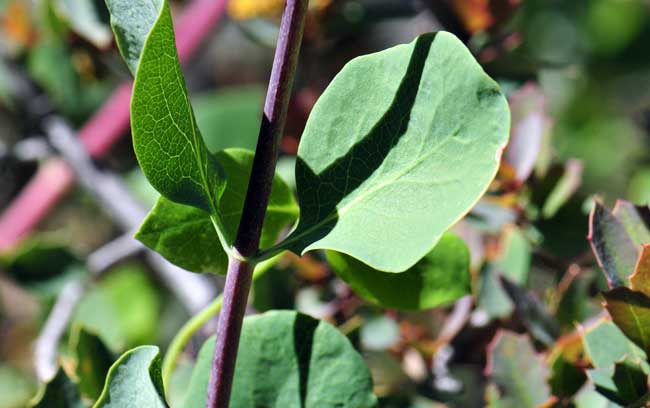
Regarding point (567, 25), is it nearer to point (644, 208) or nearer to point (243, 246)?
point (644, 208)

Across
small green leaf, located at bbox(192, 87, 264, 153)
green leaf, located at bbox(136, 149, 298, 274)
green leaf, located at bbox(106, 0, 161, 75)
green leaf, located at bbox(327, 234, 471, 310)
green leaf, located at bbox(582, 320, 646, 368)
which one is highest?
green leaf, located at bbox(106, 0, 161, 75)

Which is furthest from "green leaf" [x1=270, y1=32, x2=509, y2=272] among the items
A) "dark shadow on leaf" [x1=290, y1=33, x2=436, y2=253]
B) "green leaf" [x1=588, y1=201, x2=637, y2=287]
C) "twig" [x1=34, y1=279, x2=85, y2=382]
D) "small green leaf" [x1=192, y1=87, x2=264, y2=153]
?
"small green leaf" [x1=192, y1=87, x2=264, y2=153]

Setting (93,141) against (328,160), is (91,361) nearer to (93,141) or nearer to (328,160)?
(328,160)

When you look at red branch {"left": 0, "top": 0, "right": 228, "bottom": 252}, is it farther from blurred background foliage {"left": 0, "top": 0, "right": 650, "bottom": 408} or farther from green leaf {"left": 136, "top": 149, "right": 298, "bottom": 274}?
green leaf {"left": 136, "top": 149, "right": 298, "bottom": 274}

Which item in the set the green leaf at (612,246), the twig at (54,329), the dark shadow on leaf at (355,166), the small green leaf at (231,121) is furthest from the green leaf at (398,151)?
the small green leaf at (231,121)

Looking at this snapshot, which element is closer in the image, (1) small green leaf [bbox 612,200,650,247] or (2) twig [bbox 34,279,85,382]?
(1) small green leaf [bbox 612,200,650,247]

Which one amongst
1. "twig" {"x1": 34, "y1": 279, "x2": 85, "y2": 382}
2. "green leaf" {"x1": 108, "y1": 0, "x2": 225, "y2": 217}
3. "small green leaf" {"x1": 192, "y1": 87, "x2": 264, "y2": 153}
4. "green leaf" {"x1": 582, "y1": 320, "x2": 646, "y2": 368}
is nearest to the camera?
"green leaf" {"x1": 108, "y1": 0, "x2": 225, "y2": 217}
